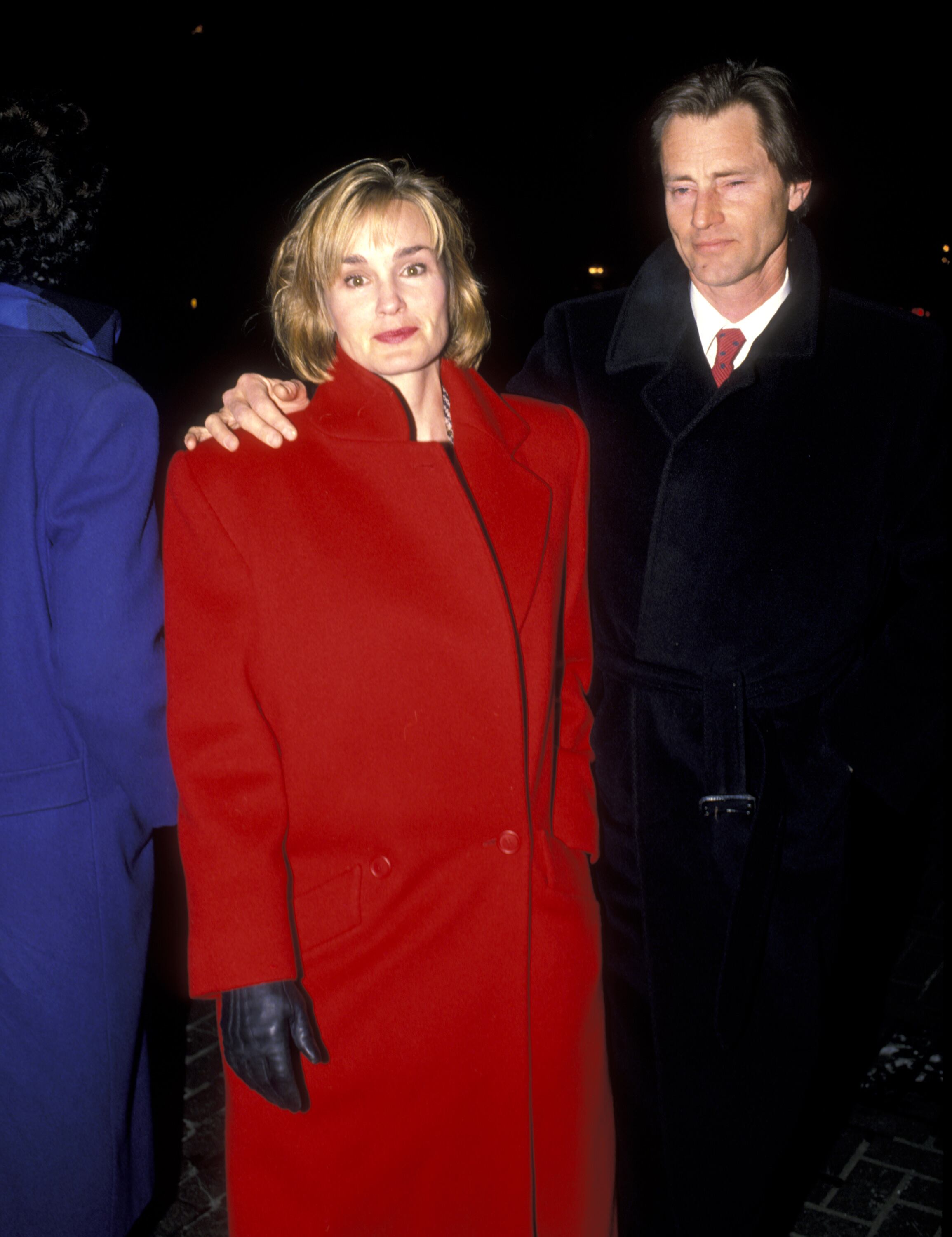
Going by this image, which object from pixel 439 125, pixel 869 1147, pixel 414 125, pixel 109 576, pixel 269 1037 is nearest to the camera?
pixel 269 1037

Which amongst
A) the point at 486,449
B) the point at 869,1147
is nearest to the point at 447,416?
the point at 486,449

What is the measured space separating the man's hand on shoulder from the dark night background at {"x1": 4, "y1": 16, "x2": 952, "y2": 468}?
4.09m

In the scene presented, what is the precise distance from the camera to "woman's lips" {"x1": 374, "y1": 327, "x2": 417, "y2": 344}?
6.41ft

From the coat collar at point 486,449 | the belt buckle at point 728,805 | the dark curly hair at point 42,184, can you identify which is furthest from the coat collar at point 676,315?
the dark curly hair at point 42,184

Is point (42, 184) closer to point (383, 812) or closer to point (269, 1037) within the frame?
point (383, 812)

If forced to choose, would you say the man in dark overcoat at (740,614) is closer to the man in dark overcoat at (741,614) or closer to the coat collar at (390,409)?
the man in dark overcoat at (741,614)

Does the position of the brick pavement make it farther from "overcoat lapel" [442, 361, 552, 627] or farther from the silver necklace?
the silver necklace

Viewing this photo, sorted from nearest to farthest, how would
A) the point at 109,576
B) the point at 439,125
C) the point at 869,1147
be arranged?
the point at 109,576, the point at 869,1147, the point at 439,125

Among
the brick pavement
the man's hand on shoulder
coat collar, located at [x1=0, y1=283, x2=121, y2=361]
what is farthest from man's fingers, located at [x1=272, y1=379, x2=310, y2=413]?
the brick pavement

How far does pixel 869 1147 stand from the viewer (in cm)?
317

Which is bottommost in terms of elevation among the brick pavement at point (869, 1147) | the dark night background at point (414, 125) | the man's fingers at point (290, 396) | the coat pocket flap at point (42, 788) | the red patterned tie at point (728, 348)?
the brick pavement at point (869, 1147)

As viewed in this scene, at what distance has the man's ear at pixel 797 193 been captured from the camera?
226 centimetres

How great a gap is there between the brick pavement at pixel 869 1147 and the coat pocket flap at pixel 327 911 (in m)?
1.61

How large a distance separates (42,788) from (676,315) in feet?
5.50
